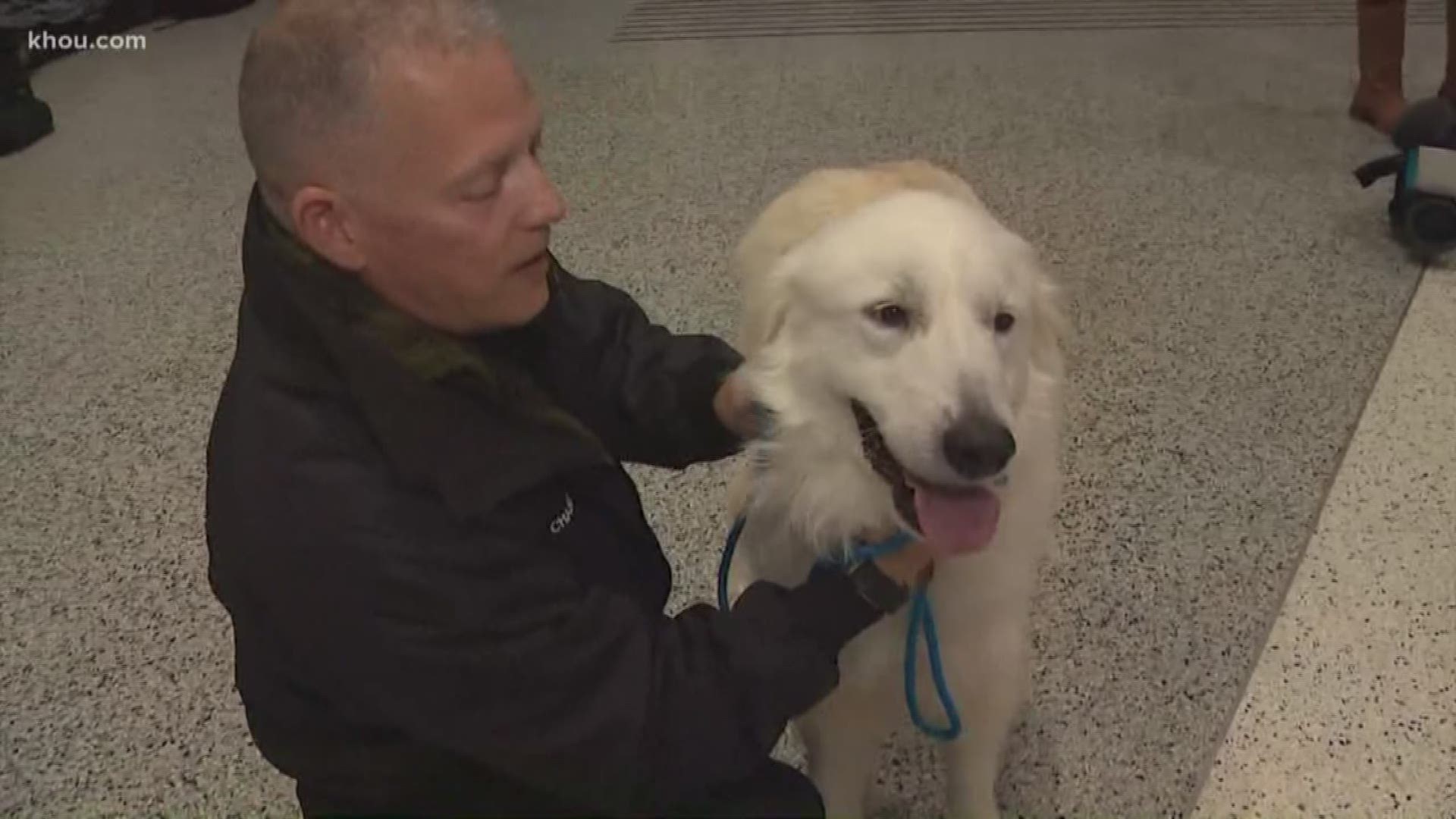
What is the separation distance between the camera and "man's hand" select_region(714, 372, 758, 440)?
1.27 metres

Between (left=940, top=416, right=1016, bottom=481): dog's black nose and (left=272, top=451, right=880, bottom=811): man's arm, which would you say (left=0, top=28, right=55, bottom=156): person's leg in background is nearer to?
(left=272, top=451, right=880, bottom=811): man's arm

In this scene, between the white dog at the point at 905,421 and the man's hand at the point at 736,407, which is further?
the man's hand at the point at 736,407

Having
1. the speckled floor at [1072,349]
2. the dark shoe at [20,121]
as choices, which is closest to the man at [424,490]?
the speckled floor at [1072,349]

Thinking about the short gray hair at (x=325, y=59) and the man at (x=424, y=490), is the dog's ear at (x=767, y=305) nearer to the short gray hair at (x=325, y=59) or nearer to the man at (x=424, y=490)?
the man at (x=424, y=490)

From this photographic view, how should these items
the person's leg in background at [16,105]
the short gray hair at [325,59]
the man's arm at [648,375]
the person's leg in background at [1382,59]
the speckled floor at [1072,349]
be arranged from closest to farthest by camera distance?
the short gray hair at [325,59] → the man's arm at [648,375] → the speckled floor at [1072,349] → the person's leg in background at [1382,59] → the person's leg in background at [16,105]

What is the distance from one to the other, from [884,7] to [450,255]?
305 centimetres

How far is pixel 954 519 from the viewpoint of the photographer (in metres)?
1.12

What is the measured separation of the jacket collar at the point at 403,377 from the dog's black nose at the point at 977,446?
0.32 meters

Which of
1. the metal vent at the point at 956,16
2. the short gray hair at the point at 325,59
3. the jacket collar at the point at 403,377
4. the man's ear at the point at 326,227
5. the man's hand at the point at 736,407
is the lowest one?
the metal vent at the point at 956,16

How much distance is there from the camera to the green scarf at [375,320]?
972 millimetres

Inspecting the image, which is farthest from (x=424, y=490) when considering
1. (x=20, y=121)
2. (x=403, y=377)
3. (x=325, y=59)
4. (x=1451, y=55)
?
(x=20, y=121)

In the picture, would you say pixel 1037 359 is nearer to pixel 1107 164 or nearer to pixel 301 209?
pixel 301 209

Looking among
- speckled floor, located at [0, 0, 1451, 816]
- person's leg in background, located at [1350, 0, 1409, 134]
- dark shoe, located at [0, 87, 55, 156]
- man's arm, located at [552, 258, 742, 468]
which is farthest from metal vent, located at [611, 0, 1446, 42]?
man's arm, located at [552, 258, 742, 468]

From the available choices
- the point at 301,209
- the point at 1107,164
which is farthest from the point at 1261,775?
the point at 1107,164
